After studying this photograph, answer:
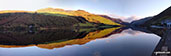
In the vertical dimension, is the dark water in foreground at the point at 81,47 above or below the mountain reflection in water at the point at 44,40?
above

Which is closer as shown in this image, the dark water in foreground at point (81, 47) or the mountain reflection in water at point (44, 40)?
the dark water in foreground at point (81, 47)

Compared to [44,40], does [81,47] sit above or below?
above

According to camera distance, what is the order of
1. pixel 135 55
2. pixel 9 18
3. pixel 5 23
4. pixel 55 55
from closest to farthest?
1. pixel 135 55
2. pixel 55 55
3. pixel 5 23
4. pixel 9 18

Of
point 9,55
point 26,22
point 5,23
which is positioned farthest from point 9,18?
point 9,55

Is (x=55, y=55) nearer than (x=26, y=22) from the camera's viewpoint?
Yes

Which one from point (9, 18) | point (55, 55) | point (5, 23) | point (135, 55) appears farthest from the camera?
point (9, 18)

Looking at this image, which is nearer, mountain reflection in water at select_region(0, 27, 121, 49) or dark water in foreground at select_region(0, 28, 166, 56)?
dark water in foreground at select_region(0, 28, 166, 56)

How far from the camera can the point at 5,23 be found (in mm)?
183250

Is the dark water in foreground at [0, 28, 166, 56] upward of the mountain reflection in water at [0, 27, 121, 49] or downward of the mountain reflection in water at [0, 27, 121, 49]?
upward

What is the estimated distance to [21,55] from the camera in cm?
1953

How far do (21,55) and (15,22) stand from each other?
608 feet

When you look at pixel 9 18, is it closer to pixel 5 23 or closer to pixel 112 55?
pixel 5 23

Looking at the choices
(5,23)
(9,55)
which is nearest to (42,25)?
(5,23)

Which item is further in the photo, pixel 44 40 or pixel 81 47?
Result: pixel 44 40
